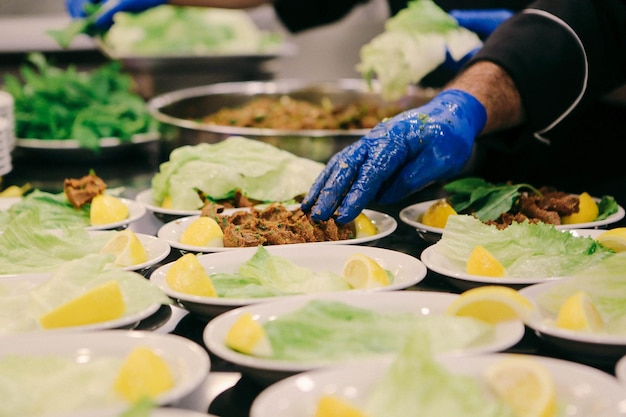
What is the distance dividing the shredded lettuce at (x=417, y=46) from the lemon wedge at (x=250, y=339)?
2.31m

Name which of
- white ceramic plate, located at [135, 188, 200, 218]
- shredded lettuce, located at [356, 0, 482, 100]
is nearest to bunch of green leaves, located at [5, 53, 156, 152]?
white ceramic plate, located at [135, 188, 200, 218]

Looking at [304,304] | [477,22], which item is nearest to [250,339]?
[304,304]

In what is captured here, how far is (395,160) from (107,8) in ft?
7.03

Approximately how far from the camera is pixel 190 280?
5.48 ft

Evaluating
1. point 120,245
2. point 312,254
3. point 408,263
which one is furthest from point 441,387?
point 120,245

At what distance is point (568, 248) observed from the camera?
197cm

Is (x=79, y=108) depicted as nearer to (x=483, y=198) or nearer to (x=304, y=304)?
(x=483, y=198)

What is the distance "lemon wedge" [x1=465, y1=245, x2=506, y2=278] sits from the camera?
1773 millimetres

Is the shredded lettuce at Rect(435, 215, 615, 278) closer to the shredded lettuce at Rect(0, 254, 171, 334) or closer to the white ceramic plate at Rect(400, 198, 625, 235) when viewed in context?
the white ceramic plate at Rect(400, 198, 625, 235)

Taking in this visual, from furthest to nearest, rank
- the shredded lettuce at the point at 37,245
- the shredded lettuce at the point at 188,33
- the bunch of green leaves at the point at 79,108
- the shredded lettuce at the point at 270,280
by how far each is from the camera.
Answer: the shredded lettuce at the point at 188,33 < the bunch of green leaves at the point at 79,108 < the shredded lettuce at the point at 37,245 < the shredded lettuce at the point at 270,280

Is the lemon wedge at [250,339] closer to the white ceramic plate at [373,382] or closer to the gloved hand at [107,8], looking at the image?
the white ceramic plate at [373,382]

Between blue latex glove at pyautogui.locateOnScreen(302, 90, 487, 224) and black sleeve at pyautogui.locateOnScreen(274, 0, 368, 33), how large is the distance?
2261 mm

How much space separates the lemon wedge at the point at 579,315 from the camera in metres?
1.45

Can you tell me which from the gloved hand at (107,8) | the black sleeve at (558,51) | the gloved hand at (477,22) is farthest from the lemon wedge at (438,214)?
the gloved hand at (107,8)
